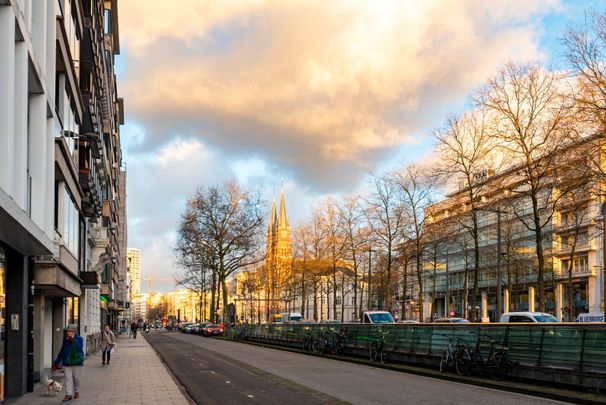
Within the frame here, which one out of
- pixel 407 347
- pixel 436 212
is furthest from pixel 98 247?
pixel 407 347

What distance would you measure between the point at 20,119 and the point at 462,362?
14541mm

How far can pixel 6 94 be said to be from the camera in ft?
42.9

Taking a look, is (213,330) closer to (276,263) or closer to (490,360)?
(276,263)

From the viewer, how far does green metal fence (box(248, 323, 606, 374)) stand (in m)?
16.8

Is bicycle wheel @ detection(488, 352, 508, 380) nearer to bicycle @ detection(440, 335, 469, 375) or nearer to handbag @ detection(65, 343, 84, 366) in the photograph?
bicycle @ detection(440, 335, 469, 375)

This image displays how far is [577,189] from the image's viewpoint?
90.5 feet

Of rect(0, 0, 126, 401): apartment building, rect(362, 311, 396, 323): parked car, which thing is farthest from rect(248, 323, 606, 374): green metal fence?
rect(0, 0, 126, 401): apartment building

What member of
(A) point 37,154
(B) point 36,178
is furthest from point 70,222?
(B) point 36,178

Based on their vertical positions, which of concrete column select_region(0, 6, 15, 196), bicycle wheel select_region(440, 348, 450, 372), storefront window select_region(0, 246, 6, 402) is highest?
concrete column select_region(0, 6, 15, 196)

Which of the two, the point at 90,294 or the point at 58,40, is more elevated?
the point at 58,40

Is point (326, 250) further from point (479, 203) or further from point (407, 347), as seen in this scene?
point (407, 347)

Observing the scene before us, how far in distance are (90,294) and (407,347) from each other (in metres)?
21.1

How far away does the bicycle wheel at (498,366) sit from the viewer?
796 inches

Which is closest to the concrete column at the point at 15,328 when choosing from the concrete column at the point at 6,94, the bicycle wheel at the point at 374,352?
the concrete column at the point at 6,94
